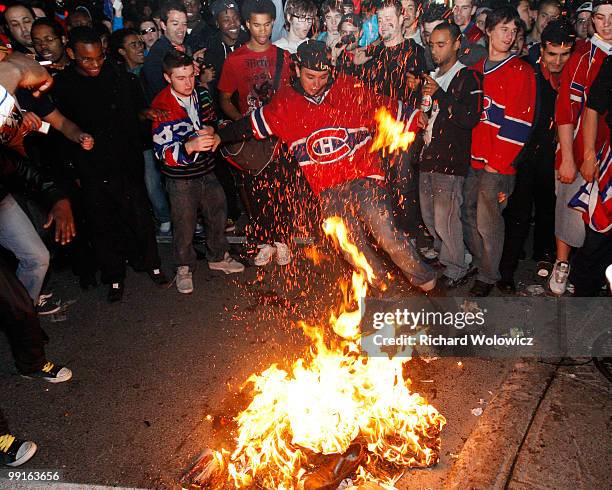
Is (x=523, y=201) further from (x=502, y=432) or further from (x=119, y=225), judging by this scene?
(x=119, y=225)

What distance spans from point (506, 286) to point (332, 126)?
2.37 meters

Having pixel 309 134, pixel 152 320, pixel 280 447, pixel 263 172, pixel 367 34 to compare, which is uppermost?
pixel 367 34

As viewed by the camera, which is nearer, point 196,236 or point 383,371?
point 383,371

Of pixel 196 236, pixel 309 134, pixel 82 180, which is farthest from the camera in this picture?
pixel 196 236

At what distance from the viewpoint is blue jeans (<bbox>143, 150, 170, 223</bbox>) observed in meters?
6.46

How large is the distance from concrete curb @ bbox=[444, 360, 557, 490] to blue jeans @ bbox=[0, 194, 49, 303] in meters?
3.50

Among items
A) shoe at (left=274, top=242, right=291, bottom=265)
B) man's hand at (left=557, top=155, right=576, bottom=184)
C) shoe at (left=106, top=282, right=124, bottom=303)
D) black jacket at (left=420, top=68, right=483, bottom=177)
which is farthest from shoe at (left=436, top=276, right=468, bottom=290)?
shoe at (left=106, top=282, right=124, bottom=303)

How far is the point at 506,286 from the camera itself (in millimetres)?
5023

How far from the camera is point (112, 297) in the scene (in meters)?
5.26

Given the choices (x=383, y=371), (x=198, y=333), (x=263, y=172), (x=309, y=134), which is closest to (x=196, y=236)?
(x=263, y=172)

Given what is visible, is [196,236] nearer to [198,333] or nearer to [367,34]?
[198,333]

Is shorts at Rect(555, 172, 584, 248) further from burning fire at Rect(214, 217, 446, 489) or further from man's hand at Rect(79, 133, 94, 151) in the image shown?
man's hand at Rect(79, 133, 94, 151)

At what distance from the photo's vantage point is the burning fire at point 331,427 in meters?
2.97

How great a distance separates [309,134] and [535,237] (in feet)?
9.25
